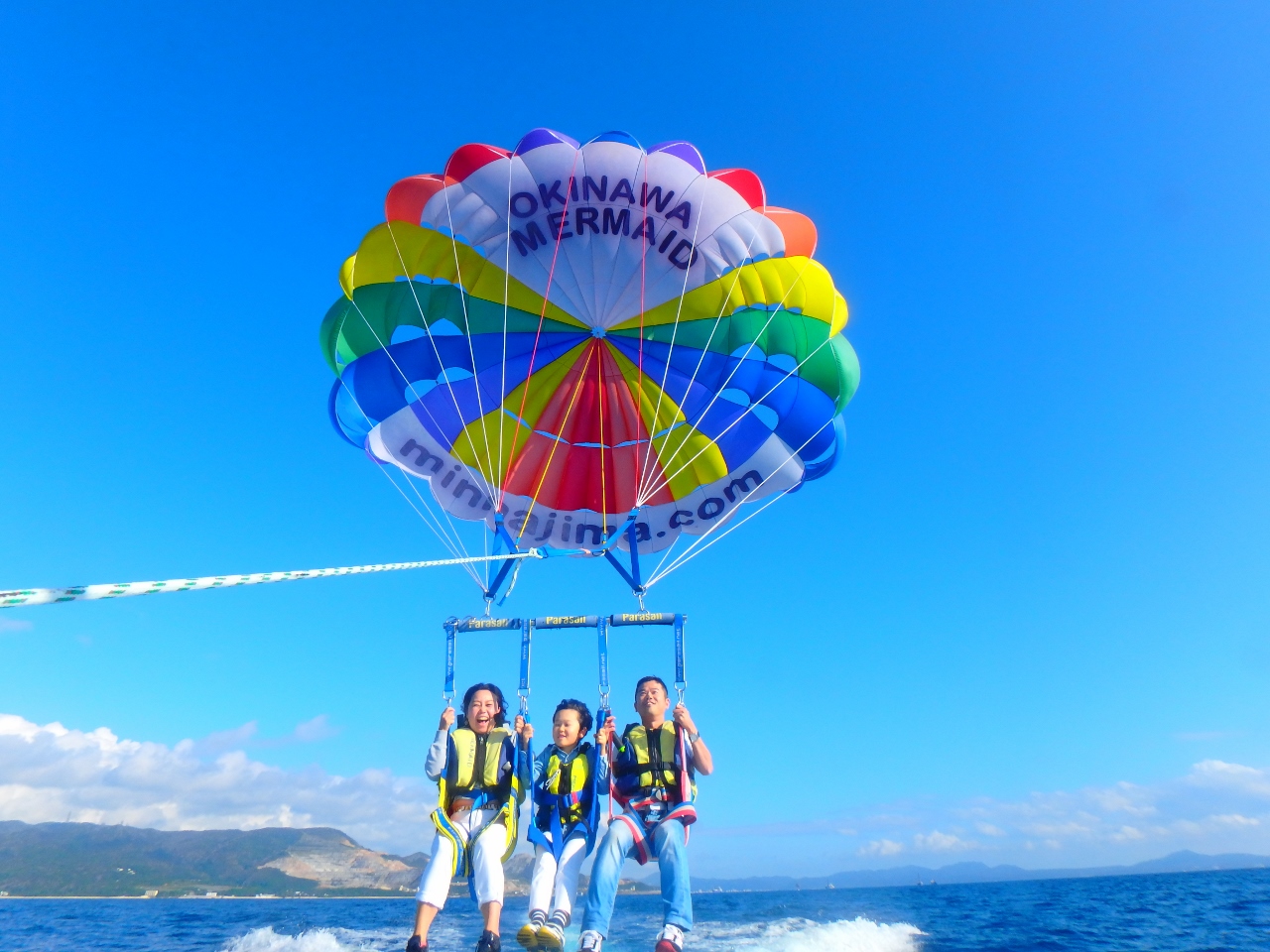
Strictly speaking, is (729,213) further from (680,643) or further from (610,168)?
(680,643)

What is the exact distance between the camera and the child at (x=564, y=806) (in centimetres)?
461

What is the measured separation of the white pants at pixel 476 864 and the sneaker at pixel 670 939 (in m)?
0.72

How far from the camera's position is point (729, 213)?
301 inches

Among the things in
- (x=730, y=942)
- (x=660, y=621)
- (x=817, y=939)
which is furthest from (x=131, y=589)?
(x=817, y=939)

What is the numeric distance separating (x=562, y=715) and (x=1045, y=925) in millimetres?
19049

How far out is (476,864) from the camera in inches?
181

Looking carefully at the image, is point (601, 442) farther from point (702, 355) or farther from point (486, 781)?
point (486, 781)

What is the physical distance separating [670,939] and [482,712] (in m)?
1.84

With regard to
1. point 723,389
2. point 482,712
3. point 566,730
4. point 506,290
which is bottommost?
point 566,730

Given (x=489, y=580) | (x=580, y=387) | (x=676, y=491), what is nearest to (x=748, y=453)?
(x=676, y=491)

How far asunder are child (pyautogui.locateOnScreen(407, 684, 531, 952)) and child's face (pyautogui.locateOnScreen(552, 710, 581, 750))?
201 millimetres

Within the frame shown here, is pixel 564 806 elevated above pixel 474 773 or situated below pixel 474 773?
below

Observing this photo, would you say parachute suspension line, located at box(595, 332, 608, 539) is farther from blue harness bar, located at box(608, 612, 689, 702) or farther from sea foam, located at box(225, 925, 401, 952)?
sea foam, located at box(225, 925, 401, 952)

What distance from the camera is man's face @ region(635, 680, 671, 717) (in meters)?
5.16
